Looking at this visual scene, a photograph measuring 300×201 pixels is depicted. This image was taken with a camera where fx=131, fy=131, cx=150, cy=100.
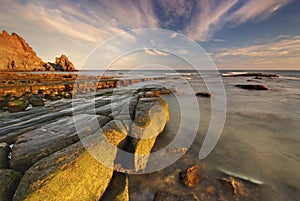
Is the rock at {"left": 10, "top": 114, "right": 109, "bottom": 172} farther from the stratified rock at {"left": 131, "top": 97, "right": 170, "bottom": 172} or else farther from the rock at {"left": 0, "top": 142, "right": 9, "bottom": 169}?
the stratified rock at {"left": 131, "top": 97, "right": 170, "bottom": 172}

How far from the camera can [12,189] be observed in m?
1.84

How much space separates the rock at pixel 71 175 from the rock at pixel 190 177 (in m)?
1.52

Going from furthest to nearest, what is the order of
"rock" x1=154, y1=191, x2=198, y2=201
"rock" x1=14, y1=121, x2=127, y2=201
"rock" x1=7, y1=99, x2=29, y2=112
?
1. "rock" x1=7, y1=99, x2=29, y2=112
2. "rock" x1=154, y1=191, x2=198, y2=201
3. "rock" x1=14, y1=121, x2=127, y2=201

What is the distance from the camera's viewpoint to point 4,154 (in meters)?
2.74

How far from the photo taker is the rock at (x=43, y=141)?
243cm

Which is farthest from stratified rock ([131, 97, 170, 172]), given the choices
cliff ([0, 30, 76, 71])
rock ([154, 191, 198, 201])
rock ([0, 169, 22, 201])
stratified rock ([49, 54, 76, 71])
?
stratified rock ([49, 54, 76, 71])

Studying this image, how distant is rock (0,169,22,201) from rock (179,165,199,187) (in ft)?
9.31

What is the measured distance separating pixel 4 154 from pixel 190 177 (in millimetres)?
3931

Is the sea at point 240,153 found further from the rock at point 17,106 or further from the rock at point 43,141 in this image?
the rock at point 17,106

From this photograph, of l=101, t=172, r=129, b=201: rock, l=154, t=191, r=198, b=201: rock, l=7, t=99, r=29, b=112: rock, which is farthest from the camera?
l=7, t=99, r=29, b=112: rock

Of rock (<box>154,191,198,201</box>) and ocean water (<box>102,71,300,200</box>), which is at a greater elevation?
rock (<box>154,191,198,201</box>)

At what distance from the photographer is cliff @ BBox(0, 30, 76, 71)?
83.5 meters

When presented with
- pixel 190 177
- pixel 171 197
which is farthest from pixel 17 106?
pixel 190 177

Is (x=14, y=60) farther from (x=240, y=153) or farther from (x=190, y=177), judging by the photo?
(x=240, y=153)
